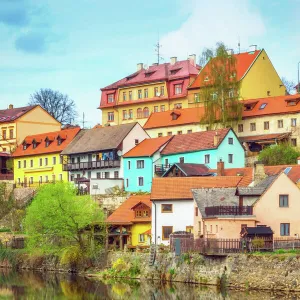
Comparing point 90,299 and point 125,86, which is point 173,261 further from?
point 125,86

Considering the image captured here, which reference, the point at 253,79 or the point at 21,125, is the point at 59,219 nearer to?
the point at 253,79

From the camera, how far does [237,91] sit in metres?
86.7

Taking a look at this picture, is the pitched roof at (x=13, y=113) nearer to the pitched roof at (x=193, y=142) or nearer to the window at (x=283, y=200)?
the pitched roof at (x=193, y=142)

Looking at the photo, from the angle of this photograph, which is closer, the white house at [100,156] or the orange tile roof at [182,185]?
the orange tile roof at [182,185]

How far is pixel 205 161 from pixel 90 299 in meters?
32.5

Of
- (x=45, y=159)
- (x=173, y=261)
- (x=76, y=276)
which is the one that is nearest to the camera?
(x=173, y=261)

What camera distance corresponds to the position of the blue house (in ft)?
269

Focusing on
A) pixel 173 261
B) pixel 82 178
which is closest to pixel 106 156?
pixel 82 178

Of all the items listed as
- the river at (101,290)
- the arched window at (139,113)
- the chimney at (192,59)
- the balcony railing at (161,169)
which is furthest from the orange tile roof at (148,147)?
the river at (101,290)

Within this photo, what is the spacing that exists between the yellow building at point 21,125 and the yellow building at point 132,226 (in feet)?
132

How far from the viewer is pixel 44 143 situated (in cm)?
9694

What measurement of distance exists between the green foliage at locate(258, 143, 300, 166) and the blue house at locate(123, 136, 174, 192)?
33.6 feet

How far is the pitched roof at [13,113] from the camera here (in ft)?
340

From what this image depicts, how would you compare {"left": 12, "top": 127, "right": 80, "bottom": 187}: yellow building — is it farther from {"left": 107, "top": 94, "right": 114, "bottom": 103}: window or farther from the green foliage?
the green foliage
